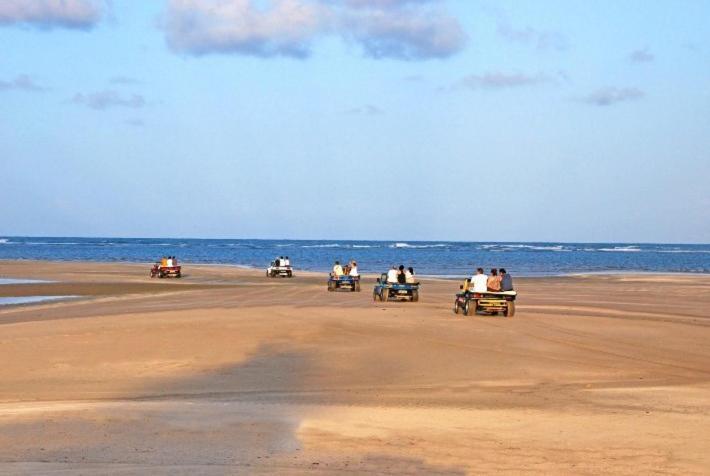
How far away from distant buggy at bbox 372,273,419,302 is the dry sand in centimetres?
376

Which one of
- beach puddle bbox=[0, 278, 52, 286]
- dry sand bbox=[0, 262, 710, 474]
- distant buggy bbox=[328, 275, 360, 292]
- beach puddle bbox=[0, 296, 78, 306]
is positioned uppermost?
distant buggy bbox=[328, 275, 360, 292]

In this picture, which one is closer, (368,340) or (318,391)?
(318,391)

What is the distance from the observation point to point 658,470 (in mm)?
9930

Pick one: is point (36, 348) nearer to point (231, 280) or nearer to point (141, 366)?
point (141, 366)

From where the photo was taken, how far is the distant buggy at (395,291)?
118 feet

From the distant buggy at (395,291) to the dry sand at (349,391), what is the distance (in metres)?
3.76

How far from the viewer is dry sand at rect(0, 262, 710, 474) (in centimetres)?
1041

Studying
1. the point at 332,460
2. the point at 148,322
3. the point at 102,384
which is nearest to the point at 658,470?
the point at 332,460

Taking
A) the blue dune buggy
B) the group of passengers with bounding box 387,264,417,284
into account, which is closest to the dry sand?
the blue dune buggy

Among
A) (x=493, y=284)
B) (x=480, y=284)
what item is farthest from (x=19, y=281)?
(x=493, y=284)

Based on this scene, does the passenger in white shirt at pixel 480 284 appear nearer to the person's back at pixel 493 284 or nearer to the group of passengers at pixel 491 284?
the group of passengers at pixel 491 284

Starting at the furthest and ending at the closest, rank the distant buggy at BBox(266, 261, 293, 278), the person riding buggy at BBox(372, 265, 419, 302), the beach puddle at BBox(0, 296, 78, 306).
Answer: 1. the distant buggy at BBox(266, 261, 293, 278)
2. the beach puddle at BBox(0, 296, 78, 306)
3. the person riding buggy at BBox(372, 265, 419, 302)

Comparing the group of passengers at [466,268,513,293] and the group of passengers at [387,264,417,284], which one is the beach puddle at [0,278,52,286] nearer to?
the group of passengers at [387,264,417,284]

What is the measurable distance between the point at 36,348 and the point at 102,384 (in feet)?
14.6
